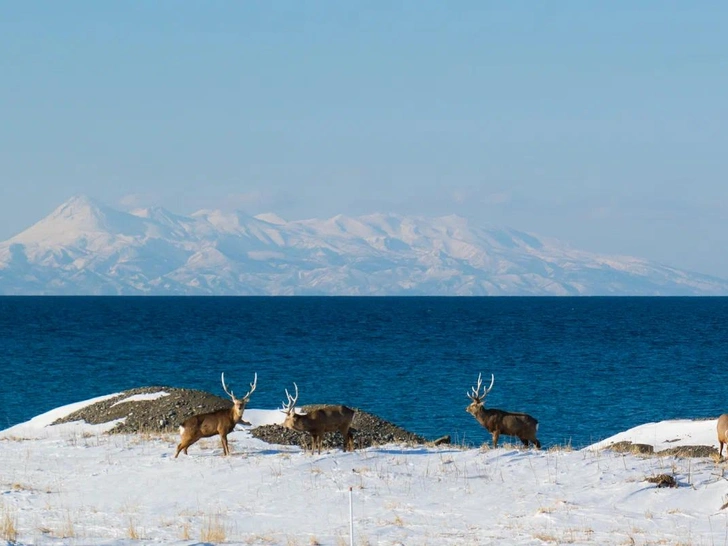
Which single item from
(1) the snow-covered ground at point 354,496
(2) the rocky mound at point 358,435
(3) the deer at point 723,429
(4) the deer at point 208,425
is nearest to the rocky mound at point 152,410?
(2) the rocky mound at point 358,435

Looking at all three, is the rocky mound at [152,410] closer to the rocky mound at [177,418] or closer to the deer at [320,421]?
the rocky mound at [177,418]

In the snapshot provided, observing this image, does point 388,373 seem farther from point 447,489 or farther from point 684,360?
point 447,489

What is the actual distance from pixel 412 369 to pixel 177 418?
3331 centimetres

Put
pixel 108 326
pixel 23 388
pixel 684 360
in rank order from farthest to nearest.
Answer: pixel 108 326 < pixel 684 360 < pixel 23 388

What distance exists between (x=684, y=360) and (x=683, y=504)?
2207 inches

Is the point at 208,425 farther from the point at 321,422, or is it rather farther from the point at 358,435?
the point at 358,435

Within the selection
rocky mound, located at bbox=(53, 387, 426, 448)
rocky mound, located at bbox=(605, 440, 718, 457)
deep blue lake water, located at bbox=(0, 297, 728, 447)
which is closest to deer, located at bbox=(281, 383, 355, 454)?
rocky mound, located at bbox=(53, 387, 426, 448)

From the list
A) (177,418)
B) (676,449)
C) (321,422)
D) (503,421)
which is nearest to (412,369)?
(177,418)

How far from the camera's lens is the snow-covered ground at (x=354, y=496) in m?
15.8

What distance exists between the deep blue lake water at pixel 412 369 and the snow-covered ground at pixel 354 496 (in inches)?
576

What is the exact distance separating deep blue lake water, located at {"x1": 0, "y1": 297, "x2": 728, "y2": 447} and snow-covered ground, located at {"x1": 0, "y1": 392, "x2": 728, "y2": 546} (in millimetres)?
14631

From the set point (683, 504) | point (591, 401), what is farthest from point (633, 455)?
point (591, 401)

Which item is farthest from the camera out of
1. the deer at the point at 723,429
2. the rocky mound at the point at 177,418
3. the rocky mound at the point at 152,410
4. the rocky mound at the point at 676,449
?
the rocky mound at the point at 152,410

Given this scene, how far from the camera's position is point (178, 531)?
→ 1592 centimetres
